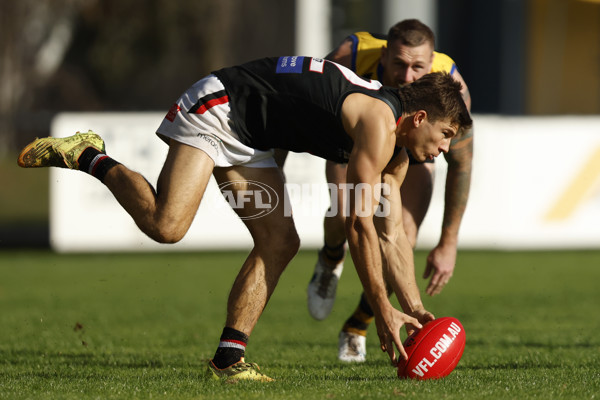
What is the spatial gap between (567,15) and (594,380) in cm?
1921

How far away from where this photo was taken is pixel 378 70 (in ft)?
23.6

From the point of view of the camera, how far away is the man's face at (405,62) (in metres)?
6.87

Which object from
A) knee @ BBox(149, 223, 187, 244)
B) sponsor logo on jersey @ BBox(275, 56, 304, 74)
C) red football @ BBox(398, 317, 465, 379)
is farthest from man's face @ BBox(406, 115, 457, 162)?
knee @ BBox(149, 223, 187, 244)

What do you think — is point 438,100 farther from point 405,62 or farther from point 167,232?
point 167,232

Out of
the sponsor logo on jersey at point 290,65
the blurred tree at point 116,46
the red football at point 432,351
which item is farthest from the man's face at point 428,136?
the blurred tree at point 116,46

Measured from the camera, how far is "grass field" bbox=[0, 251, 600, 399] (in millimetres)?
5801

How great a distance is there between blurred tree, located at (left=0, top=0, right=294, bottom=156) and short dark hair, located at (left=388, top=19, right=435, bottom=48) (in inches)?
926

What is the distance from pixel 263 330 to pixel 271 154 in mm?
2768

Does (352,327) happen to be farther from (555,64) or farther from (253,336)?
(555,64)

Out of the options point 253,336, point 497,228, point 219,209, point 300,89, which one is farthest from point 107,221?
point 300,89

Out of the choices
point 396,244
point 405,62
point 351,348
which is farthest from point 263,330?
point 405,62

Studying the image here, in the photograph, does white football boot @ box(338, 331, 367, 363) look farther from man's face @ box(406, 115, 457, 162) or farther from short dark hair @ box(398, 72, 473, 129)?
short dark hair @ box(398, 72, 473, 129)

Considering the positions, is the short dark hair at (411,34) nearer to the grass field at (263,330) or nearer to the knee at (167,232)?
the knee at (167,232)

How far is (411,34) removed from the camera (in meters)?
6.87
